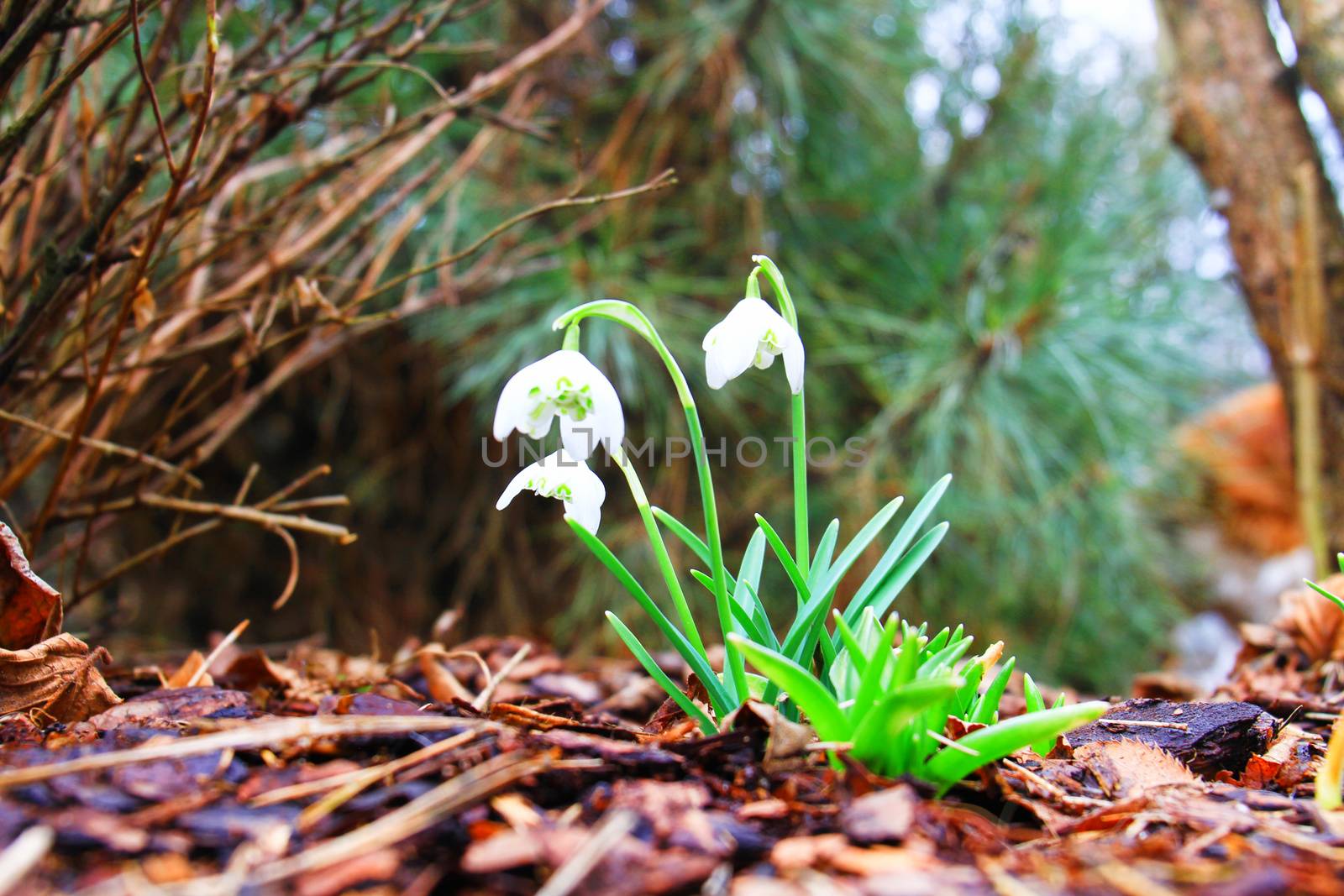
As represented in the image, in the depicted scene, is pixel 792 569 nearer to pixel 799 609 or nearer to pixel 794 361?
pixel 799 609

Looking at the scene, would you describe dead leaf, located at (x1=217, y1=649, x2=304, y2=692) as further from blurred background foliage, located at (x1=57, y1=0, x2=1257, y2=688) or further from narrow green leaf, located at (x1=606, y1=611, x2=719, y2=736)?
blurred background foliage, located at (x1=57, y1=0, x2=1257, y2=688)

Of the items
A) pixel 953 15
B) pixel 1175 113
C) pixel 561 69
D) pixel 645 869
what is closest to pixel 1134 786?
pixel 645 869

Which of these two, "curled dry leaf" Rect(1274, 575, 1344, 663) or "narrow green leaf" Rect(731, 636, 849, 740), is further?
"curled dry leaf" Rect(1274, 575, 1344, 663)

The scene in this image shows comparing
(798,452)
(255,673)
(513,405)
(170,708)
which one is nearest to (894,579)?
(798,452)

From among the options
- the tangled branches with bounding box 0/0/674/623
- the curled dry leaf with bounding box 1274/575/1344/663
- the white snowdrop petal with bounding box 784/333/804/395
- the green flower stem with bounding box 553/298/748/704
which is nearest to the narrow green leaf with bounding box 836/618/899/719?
the green flower stem with bounding box 553/298/748/704

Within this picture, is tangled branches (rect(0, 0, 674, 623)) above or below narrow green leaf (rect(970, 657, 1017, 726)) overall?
above

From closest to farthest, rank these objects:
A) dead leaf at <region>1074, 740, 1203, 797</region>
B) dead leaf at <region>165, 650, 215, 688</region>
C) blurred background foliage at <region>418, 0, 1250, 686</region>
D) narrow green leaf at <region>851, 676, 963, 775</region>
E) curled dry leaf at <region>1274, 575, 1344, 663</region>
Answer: narrow green leaf at <region>851, 676, 963, 775</region> < dead leaf at <region>1074, 740, 1203, 797</region> < dead leaf at <region>165, 650, 215, 688</region> < curled dry leaf at <region>1274, 575, 1344, 663</region> < blurred background foliage at <region>418, 0, 1250, 686</region>

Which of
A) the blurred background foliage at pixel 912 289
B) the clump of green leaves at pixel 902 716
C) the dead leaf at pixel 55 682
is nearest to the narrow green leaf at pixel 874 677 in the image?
the clump of green leaves at pixel 902 716
